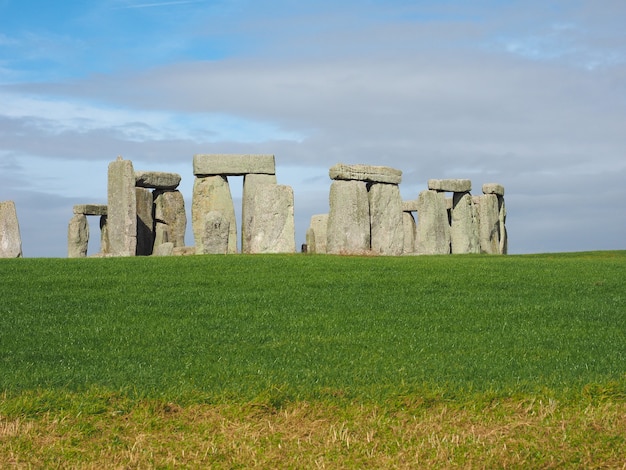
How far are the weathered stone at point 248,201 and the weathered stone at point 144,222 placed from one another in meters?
4.05

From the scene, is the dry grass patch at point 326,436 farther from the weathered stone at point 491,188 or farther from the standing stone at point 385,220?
the weathered stone at point 491,188

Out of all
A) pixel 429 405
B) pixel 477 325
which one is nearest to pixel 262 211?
pixel 477 325

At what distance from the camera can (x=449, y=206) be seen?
3744cm

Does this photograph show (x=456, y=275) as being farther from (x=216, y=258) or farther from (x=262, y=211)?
(x=262, y=211)

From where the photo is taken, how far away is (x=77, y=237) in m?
34.0

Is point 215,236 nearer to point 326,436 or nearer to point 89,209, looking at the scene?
point 89,209

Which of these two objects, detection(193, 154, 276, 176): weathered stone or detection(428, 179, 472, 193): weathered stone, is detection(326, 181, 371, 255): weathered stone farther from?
detection(428, 179, 472, 193): weathered stone

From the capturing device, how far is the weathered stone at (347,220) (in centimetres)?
2892

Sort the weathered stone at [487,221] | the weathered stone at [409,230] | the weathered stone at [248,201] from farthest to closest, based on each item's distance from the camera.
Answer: the weathered stone at [487,221]
the weathered stone at [409,230]
the weathered stone at [248,201]

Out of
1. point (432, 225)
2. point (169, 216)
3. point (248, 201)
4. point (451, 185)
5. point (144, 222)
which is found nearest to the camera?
point (248, 201)

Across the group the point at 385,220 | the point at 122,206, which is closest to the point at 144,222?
the point at 122,206

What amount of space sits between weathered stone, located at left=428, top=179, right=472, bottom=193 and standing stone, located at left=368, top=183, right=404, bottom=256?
4.04 meters

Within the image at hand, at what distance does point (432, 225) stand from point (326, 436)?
2457 cm

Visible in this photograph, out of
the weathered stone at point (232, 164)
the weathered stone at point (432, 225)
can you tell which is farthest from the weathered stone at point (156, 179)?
the weathered stone at point (432, 225)
